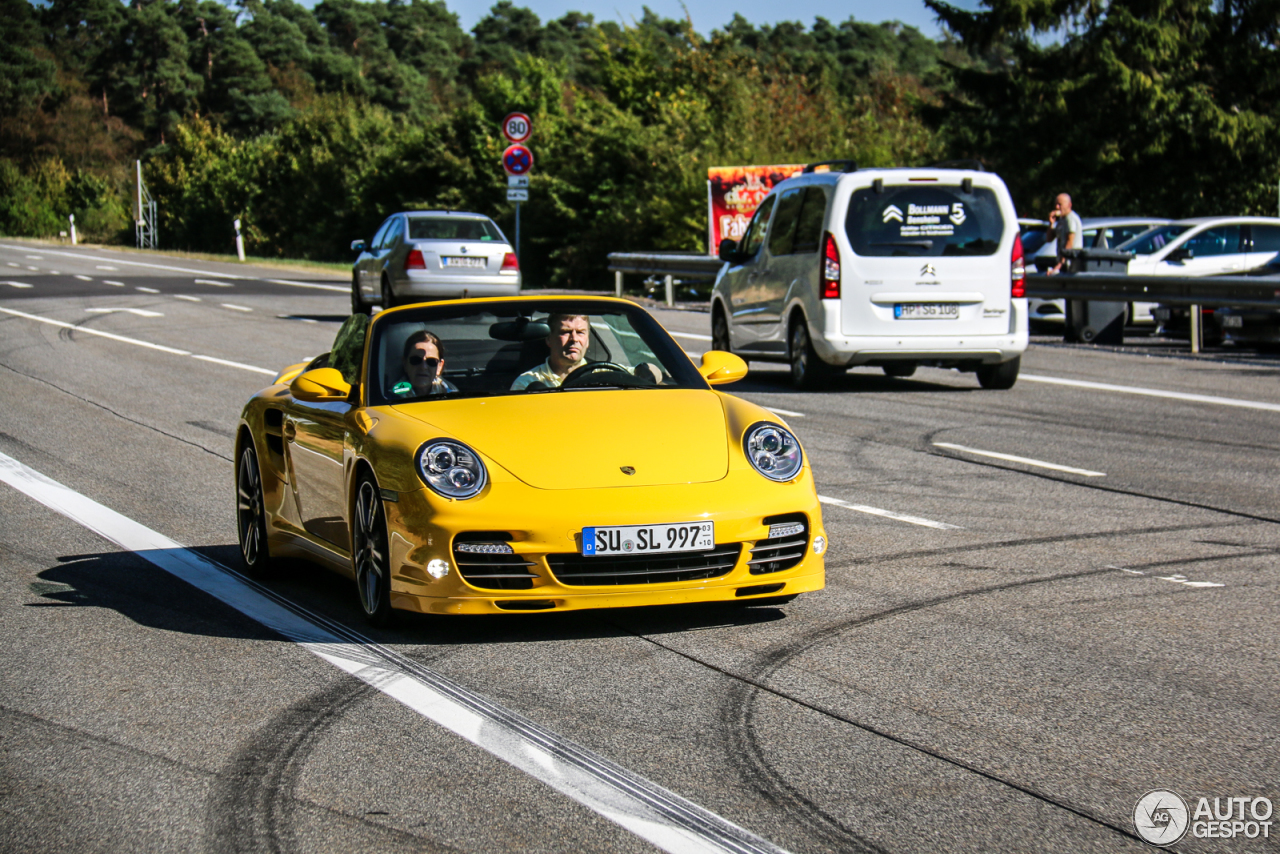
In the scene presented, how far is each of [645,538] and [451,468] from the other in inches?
28.7

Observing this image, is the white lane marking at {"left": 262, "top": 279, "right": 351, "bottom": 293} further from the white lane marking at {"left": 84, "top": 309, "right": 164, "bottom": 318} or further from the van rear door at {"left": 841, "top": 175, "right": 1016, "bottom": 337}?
the van rear door at {"left": 841, "top": 175, "right": 1016, "bottom": 337}

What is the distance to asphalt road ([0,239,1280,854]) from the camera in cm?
371

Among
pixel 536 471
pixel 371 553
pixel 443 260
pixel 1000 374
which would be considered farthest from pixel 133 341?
pixel 536 471

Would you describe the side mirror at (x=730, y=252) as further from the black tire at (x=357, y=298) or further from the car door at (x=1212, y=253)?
the black tire at (x=357, y=298)

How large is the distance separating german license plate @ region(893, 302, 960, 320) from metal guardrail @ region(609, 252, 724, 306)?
11.5m

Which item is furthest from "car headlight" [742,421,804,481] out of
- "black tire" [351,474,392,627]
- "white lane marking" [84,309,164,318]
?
"white lane marking" [84,309,164,318]

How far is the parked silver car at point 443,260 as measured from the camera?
22.7 m

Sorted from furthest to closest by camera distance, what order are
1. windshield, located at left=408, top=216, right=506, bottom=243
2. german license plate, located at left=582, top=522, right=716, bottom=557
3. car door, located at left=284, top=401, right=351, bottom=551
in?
windshield, located at left=408, top=216, right=506, bottom=243 < car door, located at left=284, top=401, right=351, bottom=551 < german license plate, located at left=582, top=522, right=716, bottom=557

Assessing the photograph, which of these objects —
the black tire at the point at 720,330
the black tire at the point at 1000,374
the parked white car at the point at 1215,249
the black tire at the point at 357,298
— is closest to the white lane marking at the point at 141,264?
the black tire at the point at 357,298

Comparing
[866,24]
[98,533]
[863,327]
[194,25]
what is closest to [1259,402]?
[863,327]

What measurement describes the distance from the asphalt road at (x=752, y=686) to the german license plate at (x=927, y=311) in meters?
3.67

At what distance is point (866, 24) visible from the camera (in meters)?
149

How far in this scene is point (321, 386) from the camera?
6.18 metres

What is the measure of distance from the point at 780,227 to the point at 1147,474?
6113 mm
